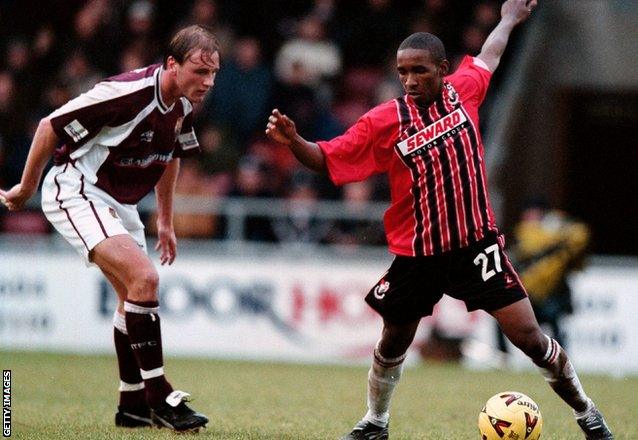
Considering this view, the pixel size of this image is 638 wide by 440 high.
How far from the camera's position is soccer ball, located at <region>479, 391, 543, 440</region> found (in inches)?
274

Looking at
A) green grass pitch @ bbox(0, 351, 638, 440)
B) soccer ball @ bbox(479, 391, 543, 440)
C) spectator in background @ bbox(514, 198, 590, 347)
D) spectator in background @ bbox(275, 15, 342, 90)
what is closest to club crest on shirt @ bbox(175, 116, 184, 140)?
green grass pitch @ bbox(0, 351, 638, 440)

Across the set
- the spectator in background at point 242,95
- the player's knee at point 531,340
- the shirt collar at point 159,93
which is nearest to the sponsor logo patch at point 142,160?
the shirt collar at point 159,93

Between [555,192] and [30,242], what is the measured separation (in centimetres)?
819

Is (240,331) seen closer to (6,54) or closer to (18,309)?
(18,309)

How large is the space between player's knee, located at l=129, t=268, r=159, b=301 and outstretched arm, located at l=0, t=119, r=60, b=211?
857mm

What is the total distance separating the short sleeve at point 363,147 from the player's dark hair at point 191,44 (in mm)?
985

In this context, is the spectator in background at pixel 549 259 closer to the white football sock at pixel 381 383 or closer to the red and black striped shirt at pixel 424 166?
the white football sock at pixel 381 383

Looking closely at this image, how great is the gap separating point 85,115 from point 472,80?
229 cm

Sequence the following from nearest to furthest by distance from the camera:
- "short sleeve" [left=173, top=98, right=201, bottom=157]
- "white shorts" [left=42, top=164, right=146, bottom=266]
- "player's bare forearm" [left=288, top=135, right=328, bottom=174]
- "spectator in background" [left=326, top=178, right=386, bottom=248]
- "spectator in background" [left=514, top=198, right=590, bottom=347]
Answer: "player's bare forearm" [left=288, top=135, right=328, bottom=174] < "white shorts" [left=42, top=164, right=146, bottom=266] < "short sleeve" [left=173, top=98, right=201, bottom=157] < "spectator in background" [left=514, top=198, right=590, bottom=347] < "spectator in background" [left=326, top=178, right=386, bottom=248]

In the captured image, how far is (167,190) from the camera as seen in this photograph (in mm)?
8273

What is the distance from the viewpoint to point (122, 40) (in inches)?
685

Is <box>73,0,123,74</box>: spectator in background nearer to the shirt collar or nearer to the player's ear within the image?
the shirt collar

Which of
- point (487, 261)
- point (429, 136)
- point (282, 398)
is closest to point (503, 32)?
point (429, 136)

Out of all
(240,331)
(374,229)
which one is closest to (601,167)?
(374,229)
